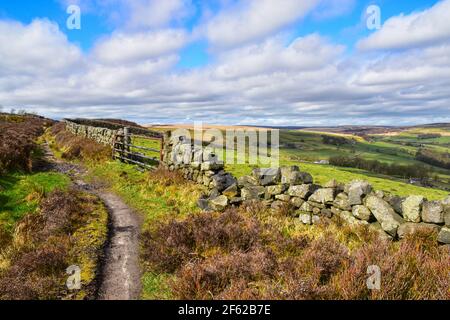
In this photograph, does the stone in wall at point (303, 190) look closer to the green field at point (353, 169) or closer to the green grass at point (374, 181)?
the green grass at point (374, 181)

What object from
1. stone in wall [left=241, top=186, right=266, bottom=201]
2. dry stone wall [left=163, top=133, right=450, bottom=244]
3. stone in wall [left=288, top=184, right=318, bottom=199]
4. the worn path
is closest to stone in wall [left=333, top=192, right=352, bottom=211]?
dry stone wall [left=163, top=133, right=450, bottom=244]

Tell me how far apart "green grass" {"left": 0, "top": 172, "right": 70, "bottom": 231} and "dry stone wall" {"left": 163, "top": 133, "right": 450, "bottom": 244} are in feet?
21.6

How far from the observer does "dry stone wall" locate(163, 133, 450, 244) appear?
26.1 ft

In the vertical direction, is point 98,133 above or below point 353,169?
above

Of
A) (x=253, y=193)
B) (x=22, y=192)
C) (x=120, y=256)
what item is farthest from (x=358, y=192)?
(x=22, y=192)

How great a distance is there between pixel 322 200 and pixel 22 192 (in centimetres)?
1274

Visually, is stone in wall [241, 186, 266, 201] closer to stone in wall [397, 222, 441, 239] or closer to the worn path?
the worn path

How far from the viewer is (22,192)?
1373 cm

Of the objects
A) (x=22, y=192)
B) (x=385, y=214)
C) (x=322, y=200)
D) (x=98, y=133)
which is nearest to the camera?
(x=385, y=214)

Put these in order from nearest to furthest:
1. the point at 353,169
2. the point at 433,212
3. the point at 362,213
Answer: the point at 433,212
the point at 362,213
the point at 353,169

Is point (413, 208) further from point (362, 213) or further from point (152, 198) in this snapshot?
point (152, 198)

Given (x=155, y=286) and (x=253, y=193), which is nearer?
(x=155, y=286)

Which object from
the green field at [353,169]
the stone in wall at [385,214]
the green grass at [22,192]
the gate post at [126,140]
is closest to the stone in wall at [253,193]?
the stone in wall at [385,214]

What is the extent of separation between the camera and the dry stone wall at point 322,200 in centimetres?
797
